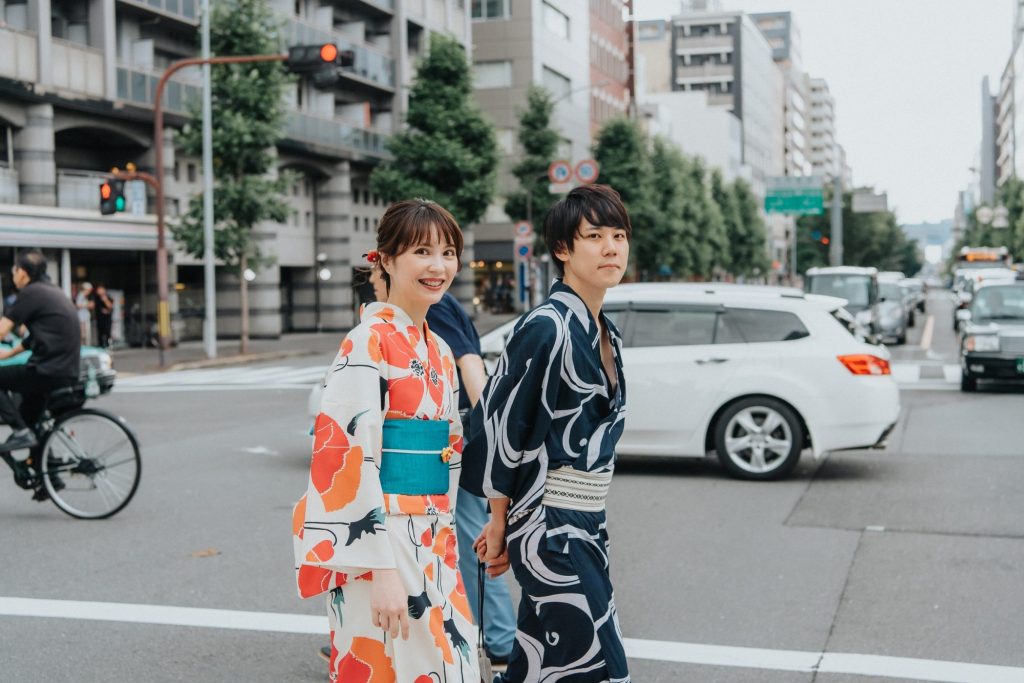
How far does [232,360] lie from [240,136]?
17.9 feet

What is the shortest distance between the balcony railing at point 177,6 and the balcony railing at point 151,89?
1.68 metres

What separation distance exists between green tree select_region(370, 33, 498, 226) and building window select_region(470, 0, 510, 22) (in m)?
19.9

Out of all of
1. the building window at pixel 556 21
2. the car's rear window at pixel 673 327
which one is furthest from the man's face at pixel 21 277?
the building window at pixel 556 21

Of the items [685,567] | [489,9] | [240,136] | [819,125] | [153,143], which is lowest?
[685,567]

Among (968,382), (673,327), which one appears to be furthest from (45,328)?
(968,382)

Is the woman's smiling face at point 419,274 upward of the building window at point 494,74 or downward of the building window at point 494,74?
downward

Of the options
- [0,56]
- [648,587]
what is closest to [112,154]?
[0,56]

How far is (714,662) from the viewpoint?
16.0 ft

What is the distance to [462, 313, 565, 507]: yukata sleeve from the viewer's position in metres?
3.04

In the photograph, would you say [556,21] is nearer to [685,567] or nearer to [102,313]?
[102,313]

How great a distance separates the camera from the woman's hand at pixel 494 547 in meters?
3.15

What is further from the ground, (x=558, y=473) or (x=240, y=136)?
(x=240, y=136)

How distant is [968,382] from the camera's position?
675 inches

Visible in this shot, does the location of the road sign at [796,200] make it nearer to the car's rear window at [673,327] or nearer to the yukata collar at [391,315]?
the car's rear window at [673,327]
